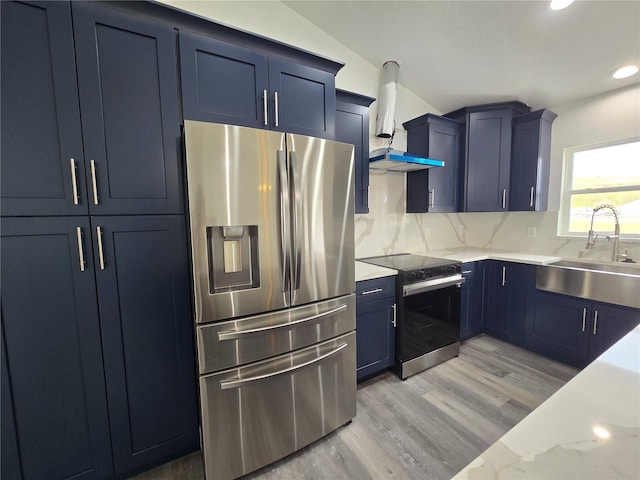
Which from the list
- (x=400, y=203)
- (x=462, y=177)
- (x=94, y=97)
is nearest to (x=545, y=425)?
(x=94, y=97)

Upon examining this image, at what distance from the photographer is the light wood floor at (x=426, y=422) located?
5.00 ft

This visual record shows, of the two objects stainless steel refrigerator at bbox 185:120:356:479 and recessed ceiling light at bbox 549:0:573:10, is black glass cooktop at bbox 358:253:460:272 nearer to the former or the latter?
stainless steel refrigerator at bbox 185:120:356:479

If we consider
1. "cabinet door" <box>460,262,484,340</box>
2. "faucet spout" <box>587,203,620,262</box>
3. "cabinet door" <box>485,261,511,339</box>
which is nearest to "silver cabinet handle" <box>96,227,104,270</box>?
"cabinet door" <box>460,262,484,340</box>

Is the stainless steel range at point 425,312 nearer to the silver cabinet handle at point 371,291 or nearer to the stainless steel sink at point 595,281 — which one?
the silver cabinet handle at point 371,291

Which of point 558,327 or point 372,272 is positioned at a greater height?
point 372,272

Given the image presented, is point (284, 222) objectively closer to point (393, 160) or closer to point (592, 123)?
point (393, 160)

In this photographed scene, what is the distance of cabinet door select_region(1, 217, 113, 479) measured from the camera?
1.17m

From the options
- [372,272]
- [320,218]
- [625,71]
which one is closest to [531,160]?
[625,71]

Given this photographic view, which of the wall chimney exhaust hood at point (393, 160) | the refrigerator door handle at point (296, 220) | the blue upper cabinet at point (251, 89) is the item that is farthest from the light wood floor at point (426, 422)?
the blue upper cabinet at point (251, 89)

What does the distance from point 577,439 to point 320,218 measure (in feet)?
4.17

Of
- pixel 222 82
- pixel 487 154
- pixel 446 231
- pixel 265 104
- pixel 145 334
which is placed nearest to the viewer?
pixel 145 334

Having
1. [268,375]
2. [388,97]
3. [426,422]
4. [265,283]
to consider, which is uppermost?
[388,97]

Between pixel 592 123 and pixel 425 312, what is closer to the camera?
pixel 425 312

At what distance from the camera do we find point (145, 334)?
1416 mm
